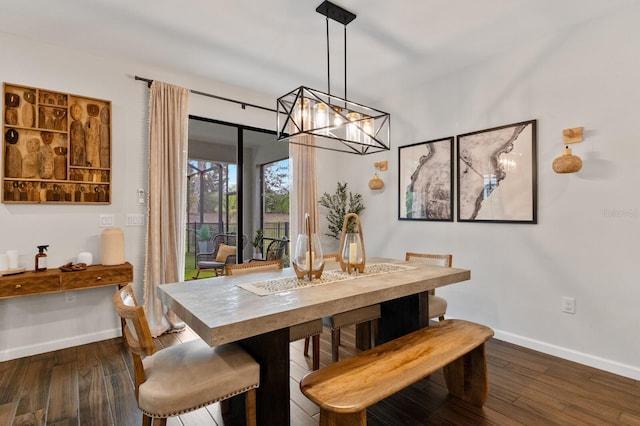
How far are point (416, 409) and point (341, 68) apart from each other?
126 inches

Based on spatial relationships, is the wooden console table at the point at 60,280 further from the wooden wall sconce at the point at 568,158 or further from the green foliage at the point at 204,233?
the wooden wall sconce at the point at 568,158

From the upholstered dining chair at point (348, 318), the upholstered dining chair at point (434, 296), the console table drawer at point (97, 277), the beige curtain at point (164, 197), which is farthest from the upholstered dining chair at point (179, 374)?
the beige curtain at point (164, 197)

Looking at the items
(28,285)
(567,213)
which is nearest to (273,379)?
(28,285)

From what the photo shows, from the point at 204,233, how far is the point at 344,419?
3.09m

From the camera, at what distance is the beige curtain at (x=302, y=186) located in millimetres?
4531

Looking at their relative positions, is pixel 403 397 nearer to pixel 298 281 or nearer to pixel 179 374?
pixel 298 281

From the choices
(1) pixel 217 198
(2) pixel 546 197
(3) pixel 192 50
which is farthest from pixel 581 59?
(1) pixel 217 198

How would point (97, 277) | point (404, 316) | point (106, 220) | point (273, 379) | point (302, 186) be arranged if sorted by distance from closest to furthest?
point (273, 379) < point (404, 316) < point (97, 277) < point (106, 220) < point (302, 186)

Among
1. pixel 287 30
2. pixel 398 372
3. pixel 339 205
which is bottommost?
pixel 398 372

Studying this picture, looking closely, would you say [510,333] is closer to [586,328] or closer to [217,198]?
[586,328]

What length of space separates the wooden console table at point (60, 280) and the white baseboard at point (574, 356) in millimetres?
3744

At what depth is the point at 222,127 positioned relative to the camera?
406cm

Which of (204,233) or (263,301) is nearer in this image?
(263,301)

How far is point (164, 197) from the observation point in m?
3.46
